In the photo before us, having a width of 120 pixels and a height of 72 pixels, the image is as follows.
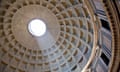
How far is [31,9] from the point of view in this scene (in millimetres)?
27281

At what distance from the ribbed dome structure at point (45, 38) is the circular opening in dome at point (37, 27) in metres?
0.47

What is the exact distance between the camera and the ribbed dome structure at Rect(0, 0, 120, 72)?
25812mm

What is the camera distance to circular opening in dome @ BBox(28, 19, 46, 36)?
28.8 m

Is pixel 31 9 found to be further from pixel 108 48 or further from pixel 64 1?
pixel 108 48

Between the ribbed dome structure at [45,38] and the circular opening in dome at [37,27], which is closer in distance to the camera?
the ribbed dome structure at [45,38]

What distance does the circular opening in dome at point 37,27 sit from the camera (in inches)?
1135

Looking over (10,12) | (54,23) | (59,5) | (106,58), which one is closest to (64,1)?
(59,5)

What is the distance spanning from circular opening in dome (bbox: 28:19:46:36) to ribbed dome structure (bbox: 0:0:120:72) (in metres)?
0.47

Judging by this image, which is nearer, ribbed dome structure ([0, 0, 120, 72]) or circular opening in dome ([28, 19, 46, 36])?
ribbed dome structure ([0, 0, 120, 72])

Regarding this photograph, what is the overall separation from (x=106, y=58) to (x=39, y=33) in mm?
10832

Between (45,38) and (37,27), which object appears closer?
(45,38)

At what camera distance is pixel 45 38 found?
95.8 feet

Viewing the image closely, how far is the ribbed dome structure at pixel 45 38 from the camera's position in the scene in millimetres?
25812

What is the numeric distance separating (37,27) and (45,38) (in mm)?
2414
